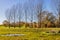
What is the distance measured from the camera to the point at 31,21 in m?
16.1

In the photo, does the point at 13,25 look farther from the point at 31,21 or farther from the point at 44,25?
the point at 44,25

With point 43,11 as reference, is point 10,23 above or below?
below

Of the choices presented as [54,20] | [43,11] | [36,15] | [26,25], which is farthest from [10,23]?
[54,20]

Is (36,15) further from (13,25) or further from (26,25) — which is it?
(13,25)

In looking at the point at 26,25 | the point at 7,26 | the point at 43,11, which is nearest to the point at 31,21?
the point at 26,25

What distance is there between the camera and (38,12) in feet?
52.2

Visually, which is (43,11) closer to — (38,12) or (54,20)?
(38,12)

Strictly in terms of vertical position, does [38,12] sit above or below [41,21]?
above

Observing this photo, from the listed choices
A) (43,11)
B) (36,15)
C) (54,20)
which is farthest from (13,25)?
(54,20)

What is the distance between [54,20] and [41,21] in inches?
66.0

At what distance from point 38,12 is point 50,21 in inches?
79.0

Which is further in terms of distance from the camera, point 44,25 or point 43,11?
point 44,25

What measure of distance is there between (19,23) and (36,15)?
2.38 meters

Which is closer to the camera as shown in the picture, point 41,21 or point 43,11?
point 43,11
